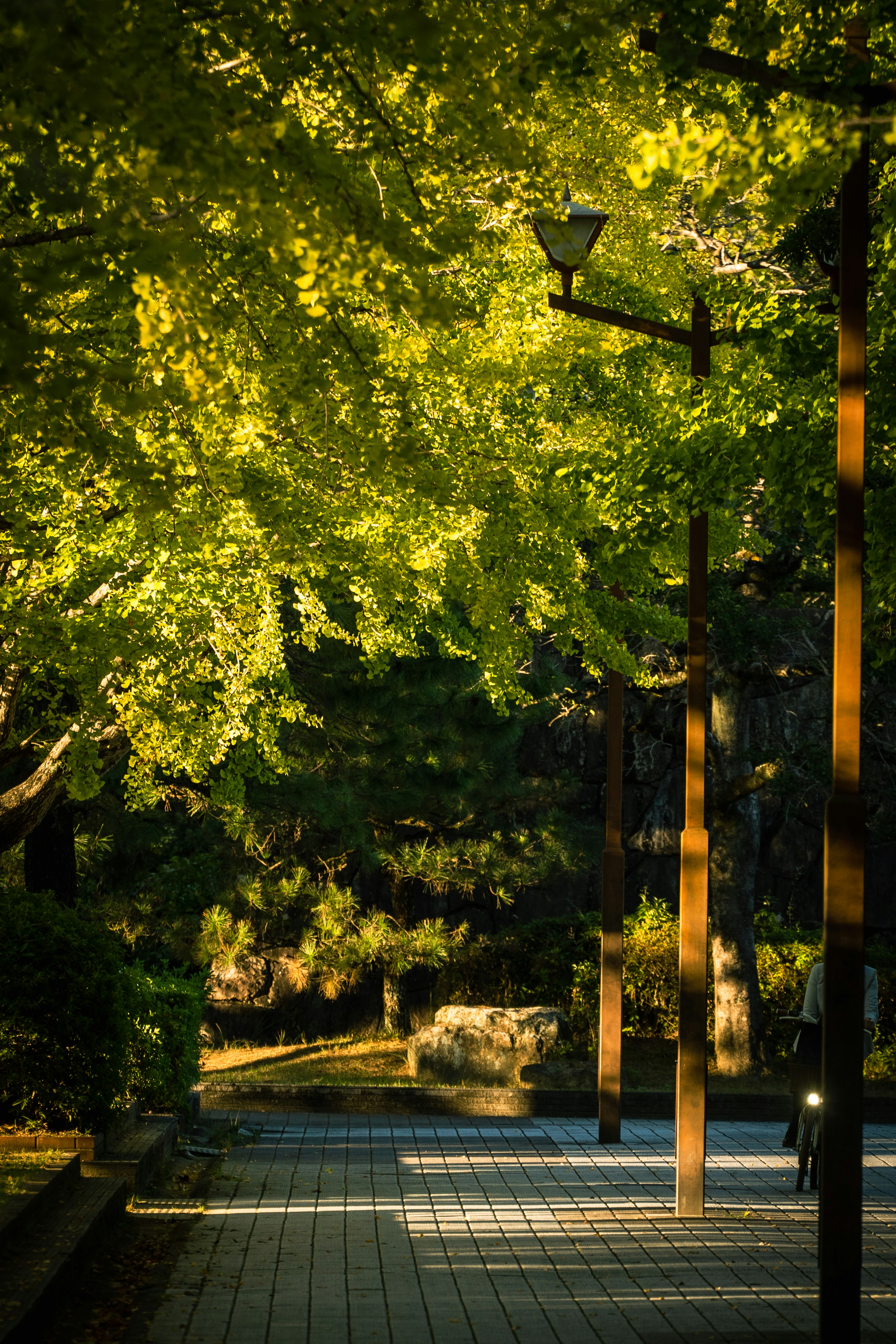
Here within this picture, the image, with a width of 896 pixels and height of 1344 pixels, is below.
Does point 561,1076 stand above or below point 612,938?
below

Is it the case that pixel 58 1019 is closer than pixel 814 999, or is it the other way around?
pixel 58 1019

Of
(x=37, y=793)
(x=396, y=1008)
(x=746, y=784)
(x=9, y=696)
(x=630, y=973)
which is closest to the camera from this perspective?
(x=9, y=696)

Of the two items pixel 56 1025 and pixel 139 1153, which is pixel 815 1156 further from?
pixel 56 1025

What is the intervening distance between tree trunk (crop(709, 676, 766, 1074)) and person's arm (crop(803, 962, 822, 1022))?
6.85 meters

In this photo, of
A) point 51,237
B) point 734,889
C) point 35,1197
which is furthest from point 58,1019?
point 734,889

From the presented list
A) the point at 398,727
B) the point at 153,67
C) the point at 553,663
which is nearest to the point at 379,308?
the point at 153,67

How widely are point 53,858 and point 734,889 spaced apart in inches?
345

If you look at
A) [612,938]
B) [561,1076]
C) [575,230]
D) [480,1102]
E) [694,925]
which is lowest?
[480,1102]

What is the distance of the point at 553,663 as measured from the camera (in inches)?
749

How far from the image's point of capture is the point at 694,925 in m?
8.18

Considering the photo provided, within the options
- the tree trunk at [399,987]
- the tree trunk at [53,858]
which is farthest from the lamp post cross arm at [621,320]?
the tree trunk at [399,987]

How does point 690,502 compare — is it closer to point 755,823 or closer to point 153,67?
point 153,67

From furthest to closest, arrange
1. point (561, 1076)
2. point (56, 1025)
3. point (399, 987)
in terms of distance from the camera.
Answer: point (399, 987), point (561, 1076), point (56, 1025)

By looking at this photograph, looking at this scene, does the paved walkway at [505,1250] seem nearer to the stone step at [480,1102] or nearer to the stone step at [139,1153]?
the stone step at [139,1153]
